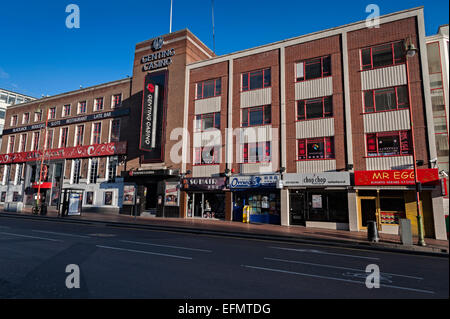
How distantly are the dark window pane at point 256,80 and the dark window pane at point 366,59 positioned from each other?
799cm

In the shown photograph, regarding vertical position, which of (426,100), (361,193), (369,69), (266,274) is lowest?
(266,274)

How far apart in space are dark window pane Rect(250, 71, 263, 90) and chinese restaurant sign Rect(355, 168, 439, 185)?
10961 millimetres

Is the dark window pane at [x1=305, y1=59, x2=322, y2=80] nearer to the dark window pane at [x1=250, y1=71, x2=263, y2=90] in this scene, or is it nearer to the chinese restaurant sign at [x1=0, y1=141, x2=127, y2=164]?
the dark window pane at [x1=250, y1=71, x2=263, y2=90]

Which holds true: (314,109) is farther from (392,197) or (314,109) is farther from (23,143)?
(23,143)

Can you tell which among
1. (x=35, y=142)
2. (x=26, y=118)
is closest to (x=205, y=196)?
(x=35, y=142)

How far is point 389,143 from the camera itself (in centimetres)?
1861

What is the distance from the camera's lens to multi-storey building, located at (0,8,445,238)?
18.1m

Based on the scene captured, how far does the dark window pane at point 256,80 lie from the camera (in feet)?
79.2

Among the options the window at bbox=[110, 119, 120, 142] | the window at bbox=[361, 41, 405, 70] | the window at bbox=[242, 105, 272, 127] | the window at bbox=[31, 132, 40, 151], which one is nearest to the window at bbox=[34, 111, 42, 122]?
the window at bbox=[31, 132, 40, 151]

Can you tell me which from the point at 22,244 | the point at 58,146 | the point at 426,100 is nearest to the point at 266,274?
the point at 22,244

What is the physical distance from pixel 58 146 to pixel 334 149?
3346cm

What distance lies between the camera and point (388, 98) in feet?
62.5

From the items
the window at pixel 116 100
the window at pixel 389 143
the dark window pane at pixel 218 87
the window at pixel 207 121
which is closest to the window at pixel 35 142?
the window at pixel 116 100
